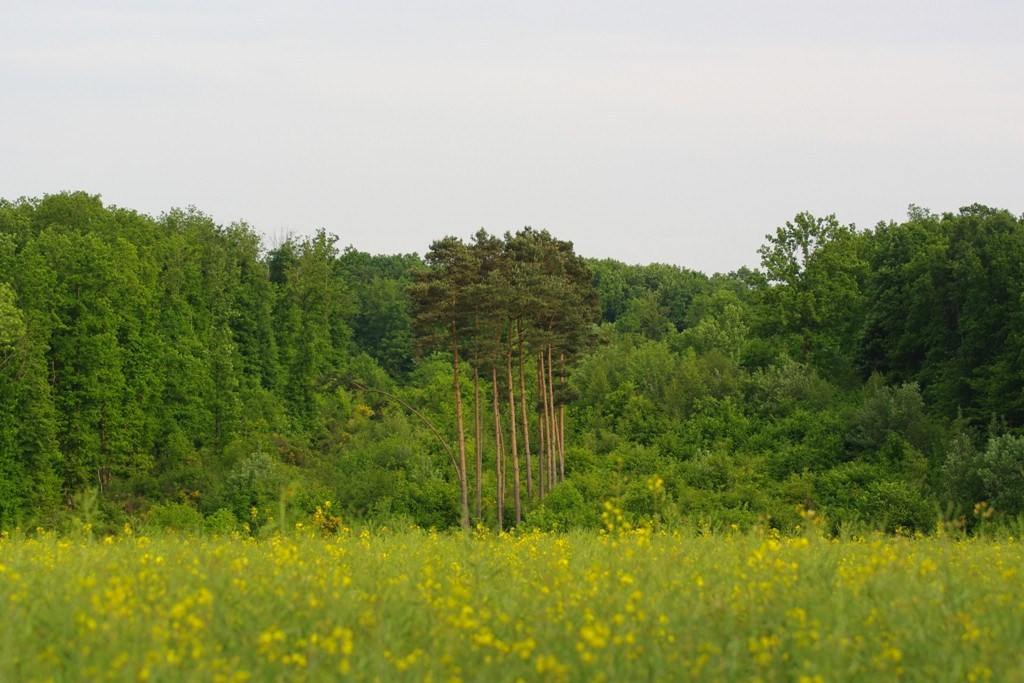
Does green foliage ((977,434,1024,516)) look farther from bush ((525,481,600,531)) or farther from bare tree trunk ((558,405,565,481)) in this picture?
bare tree trunk ((558,405,565,481))

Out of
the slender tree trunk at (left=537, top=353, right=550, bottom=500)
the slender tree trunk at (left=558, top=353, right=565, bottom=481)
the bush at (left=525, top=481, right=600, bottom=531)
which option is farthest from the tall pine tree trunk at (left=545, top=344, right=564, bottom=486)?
the bush at (left=525, top=481, right=600, bottom=531)

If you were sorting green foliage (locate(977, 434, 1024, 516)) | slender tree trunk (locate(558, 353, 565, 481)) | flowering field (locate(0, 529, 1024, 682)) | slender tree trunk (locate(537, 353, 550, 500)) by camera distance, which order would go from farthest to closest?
slender tree trunk (locate(558, 353, 565, 481)) → slender tree trunk (locate(537, 353, 550, 500)) → green foliage (locate(977, 434, 1024, 516)) → flowering field (locate(0, 529, 1024, 682))

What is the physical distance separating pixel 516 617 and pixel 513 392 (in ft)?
143

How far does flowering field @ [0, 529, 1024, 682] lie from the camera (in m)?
7.52

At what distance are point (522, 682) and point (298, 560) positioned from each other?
425 cm

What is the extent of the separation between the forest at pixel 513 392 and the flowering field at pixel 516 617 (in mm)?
19037

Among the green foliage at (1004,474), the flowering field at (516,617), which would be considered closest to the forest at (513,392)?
the green foliage at (1004,474)

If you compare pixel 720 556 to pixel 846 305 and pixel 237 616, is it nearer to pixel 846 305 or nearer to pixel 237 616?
pixel 237 616

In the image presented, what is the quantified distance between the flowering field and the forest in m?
19.0

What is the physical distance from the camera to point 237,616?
8.30 m

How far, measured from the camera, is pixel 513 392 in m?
52.6

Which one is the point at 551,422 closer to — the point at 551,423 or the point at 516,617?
the point at 551,423

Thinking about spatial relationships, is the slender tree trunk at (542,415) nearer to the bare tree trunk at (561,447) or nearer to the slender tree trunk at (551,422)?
the slender tree trunk at (551,422)

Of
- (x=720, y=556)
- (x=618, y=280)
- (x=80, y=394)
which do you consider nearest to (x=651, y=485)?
(x=720, y=556)
